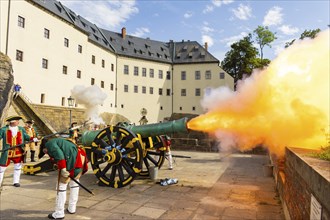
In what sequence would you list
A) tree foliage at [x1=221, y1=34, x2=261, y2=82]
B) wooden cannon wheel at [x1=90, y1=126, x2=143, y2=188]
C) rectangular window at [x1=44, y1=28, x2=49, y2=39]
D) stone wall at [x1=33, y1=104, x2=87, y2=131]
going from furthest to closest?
tree foliage at [x1=221, y1=34, x2=261, y2=82]
rectangular window at [x1=44, y1=28, x2=49, y2=39]
stone wall at [x1=33, y1=104, x2=87, y2=131]
wooden cannon wheel at [x1=90, y1=126, x2=143, y2=188]

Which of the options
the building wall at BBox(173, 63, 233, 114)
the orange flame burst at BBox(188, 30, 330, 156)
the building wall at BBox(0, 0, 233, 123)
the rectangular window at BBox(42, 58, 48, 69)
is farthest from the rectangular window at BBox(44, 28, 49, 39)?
the orange flame burst at BBox(188, 30, 330, 156)

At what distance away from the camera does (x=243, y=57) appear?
4025cm

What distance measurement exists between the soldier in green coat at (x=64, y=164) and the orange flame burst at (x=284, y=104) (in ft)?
10.1

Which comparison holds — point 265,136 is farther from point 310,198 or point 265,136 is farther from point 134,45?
point 134,45

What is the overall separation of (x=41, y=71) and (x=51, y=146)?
23254 millimetres

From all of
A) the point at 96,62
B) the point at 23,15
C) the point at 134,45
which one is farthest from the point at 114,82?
the point at 23,15

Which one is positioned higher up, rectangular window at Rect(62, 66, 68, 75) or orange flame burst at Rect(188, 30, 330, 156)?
rectangular window at Rect(62, 66, 68, 75)

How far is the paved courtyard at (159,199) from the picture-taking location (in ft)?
16.7

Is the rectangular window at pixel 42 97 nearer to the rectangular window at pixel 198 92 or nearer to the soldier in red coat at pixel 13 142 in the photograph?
the soldier in red coat at pixel 13 142

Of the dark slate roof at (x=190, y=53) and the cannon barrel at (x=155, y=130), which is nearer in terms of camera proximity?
the cannon barrel at (x=155, y=130)

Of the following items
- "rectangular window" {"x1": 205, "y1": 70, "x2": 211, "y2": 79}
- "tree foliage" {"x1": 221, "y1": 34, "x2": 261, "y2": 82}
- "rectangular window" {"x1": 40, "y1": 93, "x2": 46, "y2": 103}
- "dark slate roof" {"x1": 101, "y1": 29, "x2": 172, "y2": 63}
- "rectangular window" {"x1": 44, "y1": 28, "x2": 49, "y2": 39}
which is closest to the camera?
"rectangular window" {"x1": 40, "y1": 93, "x2": 46, "y2": 103}

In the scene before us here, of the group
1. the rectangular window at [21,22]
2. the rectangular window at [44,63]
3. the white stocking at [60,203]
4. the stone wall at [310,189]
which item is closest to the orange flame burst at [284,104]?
the stone wall at [310,189]

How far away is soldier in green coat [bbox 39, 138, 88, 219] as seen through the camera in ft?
15.9

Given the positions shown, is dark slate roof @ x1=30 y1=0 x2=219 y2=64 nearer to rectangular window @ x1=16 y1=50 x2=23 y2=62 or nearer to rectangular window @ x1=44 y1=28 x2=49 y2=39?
rectangular window @ x1=44 y1=28 x2=49 y2=39
